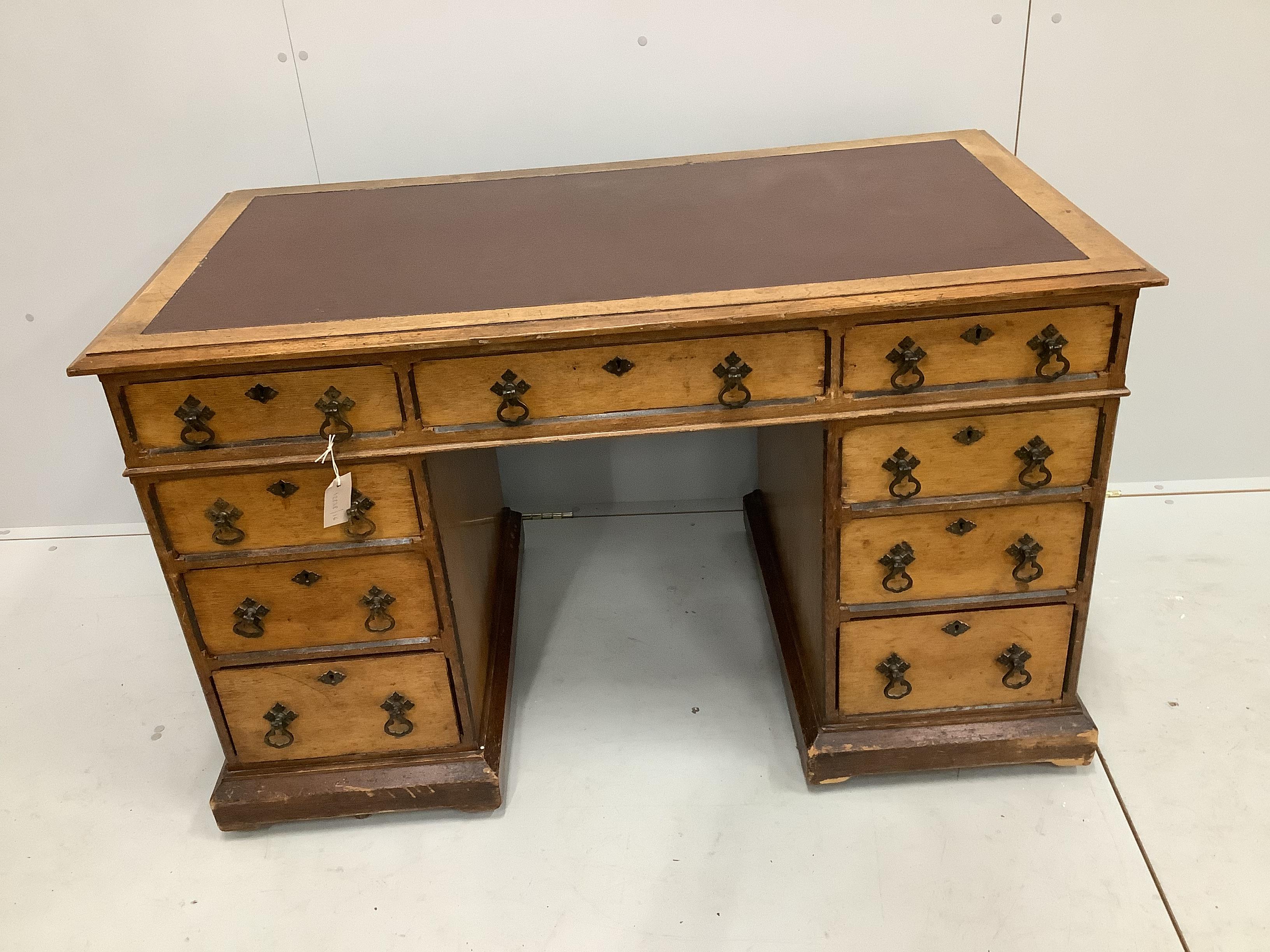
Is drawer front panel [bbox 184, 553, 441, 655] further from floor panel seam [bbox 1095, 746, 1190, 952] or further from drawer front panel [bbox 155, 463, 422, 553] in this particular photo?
floor panel seam [bbox 1095, 746, 1190, 952]

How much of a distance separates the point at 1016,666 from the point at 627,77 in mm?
1333

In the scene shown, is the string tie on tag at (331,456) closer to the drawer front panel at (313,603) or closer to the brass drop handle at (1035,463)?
the drawer front panel at (313,603)

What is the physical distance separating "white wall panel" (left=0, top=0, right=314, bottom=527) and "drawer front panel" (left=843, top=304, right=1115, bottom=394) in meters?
1.30

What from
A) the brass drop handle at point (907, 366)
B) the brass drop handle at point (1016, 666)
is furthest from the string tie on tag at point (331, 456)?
the brass drop handle at point (1016, 666)

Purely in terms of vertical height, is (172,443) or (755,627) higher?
(172,443)

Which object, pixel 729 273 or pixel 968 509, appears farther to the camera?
pixel 968 509

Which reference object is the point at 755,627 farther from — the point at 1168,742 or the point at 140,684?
the point at 140,684

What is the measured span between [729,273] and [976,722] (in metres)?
0.88

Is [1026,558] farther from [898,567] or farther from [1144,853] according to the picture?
[1144,853]

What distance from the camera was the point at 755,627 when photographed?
6.98ft

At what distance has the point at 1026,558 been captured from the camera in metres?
1.58

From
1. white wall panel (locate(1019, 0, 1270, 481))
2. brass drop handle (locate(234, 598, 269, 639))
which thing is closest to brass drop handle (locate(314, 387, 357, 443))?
brass drop handle (locate(234, 598, 269, 639))

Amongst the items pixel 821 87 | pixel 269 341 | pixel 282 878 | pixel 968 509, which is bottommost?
pixel 282 878

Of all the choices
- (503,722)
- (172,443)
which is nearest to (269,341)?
(172,443)
